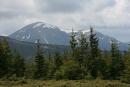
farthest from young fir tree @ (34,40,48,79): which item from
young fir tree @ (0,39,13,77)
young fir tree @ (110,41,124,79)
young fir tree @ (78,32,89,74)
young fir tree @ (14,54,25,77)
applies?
young fir tree @ (110,41,124,79)

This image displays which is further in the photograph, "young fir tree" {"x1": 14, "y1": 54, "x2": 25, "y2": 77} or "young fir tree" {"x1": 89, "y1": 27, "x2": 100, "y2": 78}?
"young fir tree" {"x1": 14, "y1": 54, "x2": 25, "y2": 77}

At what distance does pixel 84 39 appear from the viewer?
81.6 m

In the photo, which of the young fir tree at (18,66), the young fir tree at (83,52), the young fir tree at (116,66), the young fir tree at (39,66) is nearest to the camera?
the young fir tree at (83,52)

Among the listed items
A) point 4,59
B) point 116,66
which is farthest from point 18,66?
point 116,66

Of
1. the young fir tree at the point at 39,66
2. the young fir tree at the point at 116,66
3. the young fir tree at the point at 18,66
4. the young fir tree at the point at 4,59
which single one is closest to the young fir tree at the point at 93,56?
the young fir tree at the point at 116,66

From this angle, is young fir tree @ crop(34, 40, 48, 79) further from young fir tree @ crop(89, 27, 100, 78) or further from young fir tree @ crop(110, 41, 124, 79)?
young fir tree @ crop(110, 41, 124, 79)

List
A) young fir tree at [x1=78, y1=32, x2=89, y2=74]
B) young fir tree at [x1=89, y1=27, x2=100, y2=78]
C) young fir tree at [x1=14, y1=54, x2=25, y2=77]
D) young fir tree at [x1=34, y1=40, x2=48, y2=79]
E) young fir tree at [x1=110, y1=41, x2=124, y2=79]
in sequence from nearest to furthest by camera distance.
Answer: young fir tree at [x1=89, y1=27, x2=100, y2=78], young fir tree at [x1=78, y1=32, x2=89, y2=74], young fir tree at [x1=34, y1=40, x2=48, y2=79], young fir tree at [x1=110, y1=41, x2=124, y2=79], young fir tree at [x1=14, y1=54, x2=25, y2=77]

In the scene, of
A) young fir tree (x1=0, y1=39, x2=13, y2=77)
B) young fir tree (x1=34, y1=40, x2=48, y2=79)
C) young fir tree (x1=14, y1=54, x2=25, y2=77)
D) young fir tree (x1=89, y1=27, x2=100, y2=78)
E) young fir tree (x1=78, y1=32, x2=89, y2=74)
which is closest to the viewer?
young fir tree (x1=0, y1=39, x2=13, y2=77)

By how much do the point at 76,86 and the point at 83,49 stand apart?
48202 mm

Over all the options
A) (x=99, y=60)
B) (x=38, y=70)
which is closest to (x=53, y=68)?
(x=38, y=70)

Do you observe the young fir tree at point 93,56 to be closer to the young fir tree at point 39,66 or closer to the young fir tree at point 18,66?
the young fir tree at point 39,66

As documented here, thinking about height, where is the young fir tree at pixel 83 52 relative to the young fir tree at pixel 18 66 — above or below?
above

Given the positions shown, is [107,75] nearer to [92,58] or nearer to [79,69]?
[92,58]

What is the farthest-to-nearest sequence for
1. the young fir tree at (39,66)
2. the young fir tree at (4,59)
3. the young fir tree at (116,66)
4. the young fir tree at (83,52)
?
the young fir tree at (116,66)
the young fir tree at (39,66)
the young fir tree at (83,52)
the young fir tree at (4,59)
